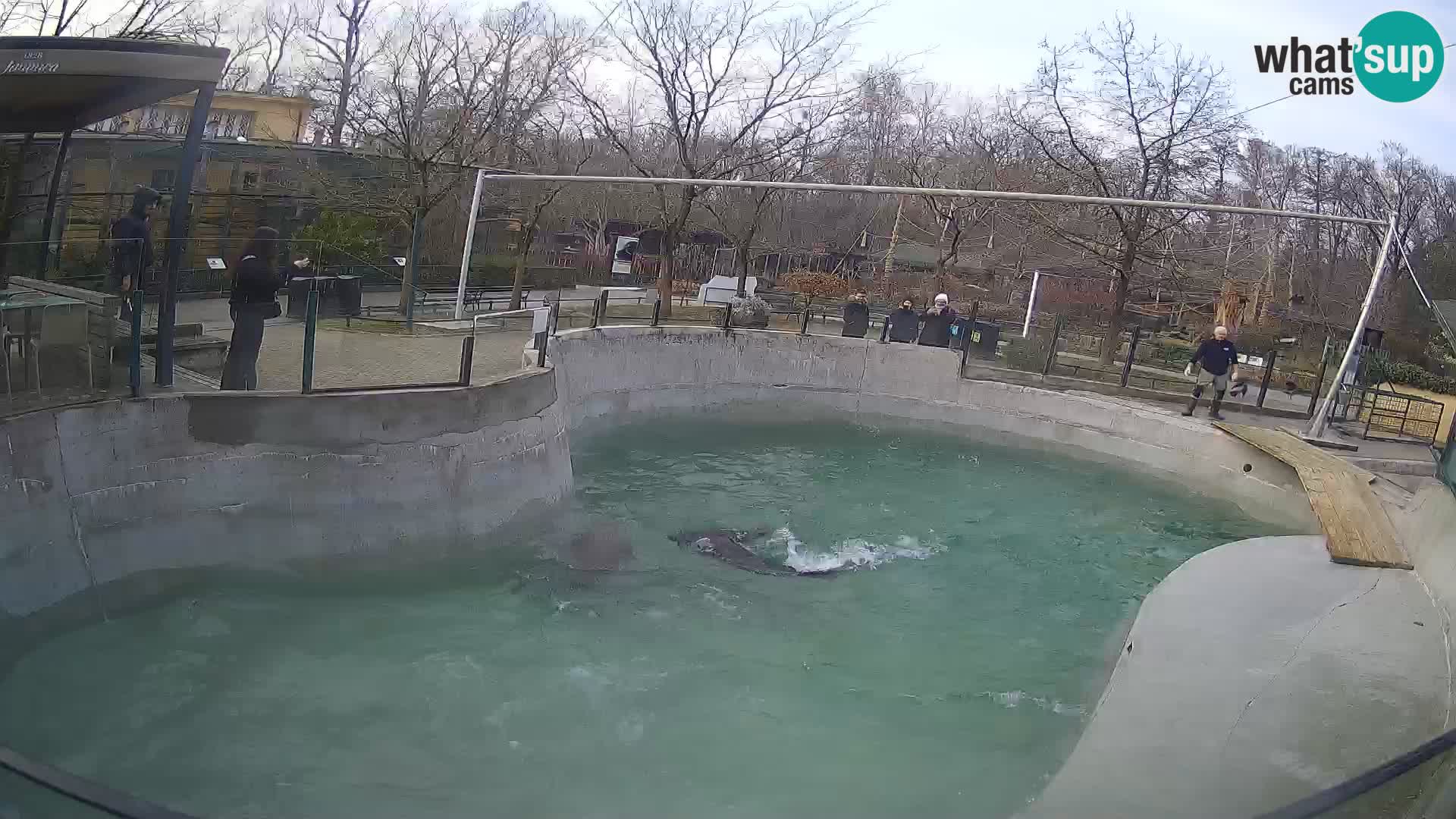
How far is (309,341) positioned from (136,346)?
59.1 inches

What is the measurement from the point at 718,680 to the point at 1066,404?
12512 millimetres

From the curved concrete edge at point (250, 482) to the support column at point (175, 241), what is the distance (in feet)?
1.50

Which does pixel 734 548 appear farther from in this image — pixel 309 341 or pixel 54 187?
pixel 54 187

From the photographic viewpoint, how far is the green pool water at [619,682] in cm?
718

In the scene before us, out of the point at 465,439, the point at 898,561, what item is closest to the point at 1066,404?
the point at 898,561

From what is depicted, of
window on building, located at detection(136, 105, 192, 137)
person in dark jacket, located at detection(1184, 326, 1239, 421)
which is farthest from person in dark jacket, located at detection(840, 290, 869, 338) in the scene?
window on building, located at detection(136, 105, 192, 137)

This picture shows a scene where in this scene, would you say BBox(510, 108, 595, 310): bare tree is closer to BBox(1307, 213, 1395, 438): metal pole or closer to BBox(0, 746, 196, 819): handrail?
BBox(1307, 213, 1395, 438): metal pole

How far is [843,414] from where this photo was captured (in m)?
20.7

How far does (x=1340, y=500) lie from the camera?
12742mm

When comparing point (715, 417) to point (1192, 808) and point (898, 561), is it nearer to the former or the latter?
point (898, 561)

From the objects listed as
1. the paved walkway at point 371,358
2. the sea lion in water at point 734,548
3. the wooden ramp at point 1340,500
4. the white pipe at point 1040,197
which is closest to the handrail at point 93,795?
the paved walkway at point 371,358

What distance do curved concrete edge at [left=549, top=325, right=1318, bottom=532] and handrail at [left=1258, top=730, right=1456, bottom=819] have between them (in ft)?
41.6

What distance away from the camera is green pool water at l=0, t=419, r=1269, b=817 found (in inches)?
283

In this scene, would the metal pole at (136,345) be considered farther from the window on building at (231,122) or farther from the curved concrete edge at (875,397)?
the window on building at (231,122)
